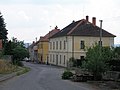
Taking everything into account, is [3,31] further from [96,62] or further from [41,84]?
[41,84]

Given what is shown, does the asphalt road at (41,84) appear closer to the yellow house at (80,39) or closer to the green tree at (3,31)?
the yellow house at (80,39)

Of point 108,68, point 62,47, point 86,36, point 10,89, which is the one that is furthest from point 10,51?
point 10,89

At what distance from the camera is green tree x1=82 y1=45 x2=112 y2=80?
39688mm

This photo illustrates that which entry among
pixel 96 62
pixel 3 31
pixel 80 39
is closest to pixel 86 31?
pixel 80 39

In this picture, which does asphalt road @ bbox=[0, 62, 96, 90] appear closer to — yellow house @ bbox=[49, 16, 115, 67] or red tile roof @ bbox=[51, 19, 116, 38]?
yellow house @ bbox=[49, 16, 115, 67]

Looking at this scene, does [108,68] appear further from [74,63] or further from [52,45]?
[52,45]

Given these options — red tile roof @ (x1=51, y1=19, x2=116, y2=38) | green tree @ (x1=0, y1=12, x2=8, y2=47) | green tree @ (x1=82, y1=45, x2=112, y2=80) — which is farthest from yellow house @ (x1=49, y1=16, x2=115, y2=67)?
green tree @ (x1=82, y1=45, x2=112, y2=80)

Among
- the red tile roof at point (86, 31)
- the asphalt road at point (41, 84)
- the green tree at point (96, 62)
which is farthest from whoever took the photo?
the red tile roof at point (86, 31)

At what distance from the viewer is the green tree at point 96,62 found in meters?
39.7

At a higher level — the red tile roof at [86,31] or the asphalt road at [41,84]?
the red tile roof at [86,31]

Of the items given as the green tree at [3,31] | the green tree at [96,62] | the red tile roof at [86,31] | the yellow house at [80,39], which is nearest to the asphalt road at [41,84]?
the green tree at [96,62]

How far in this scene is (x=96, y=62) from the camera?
130ft

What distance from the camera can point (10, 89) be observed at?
26.6 metres

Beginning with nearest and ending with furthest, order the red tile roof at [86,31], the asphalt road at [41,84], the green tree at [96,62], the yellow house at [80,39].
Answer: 1. the asphalt road at [41,84]
2. the green tree at [96,62]
3. the yellow house at [80,39]
4. the red tile roof at [86,31]
